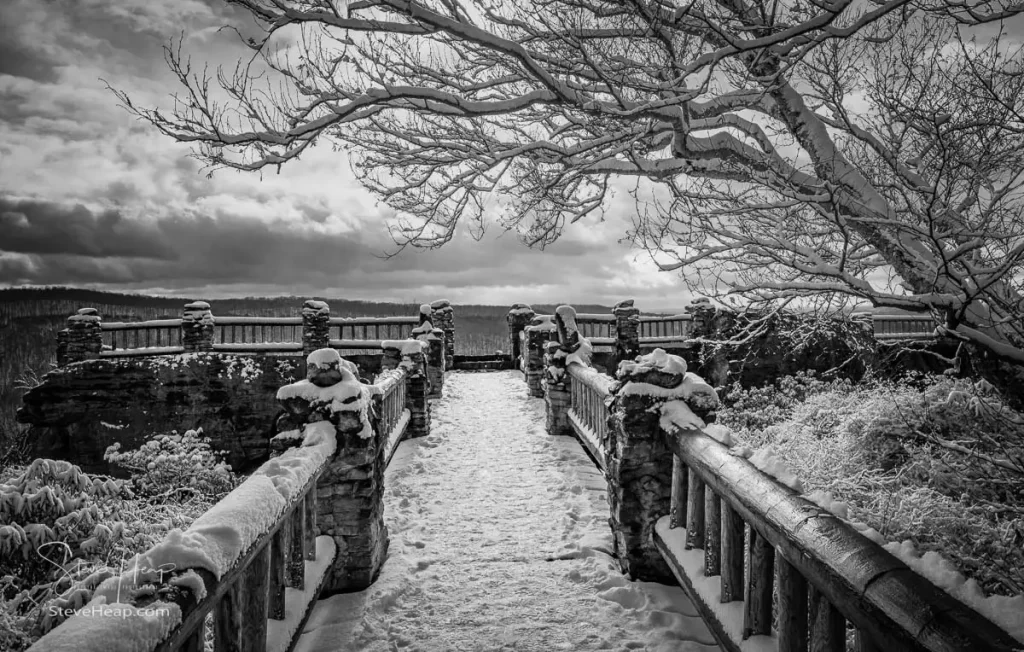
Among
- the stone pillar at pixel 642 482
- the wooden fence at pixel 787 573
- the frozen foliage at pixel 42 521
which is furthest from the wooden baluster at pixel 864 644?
the frozen foliage at pixel 42 521

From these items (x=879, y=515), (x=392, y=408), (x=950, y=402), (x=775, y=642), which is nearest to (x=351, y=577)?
(x=775, y=642)

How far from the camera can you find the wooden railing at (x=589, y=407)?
21.9 ft

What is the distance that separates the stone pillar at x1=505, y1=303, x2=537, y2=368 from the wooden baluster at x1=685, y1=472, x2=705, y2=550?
15971 mm

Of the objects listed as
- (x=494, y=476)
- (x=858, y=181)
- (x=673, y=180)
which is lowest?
(x=494, y=476)

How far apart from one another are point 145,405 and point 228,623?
18.1 metres

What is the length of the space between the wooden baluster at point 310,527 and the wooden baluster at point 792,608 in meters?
2.73

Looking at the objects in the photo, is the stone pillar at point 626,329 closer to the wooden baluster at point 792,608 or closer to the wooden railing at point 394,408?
the wooden railing at point 394,408

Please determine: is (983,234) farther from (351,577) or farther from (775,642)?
(351,577)

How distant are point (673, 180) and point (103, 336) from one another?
19.9m

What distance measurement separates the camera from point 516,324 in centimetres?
1962

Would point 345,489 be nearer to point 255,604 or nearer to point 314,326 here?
point 255,604

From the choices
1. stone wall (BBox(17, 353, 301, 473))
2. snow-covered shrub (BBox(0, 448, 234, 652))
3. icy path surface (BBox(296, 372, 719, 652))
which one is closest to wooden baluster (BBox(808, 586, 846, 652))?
icy path surface (BBox(296, 372, 719, 652))

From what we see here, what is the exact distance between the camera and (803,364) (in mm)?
19219

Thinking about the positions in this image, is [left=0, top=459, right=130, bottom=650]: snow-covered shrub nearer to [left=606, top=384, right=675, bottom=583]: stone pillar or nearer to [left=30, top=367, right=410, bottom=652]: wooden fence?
[left=30, top=367, right=410, bottom=652]: wooden fence
